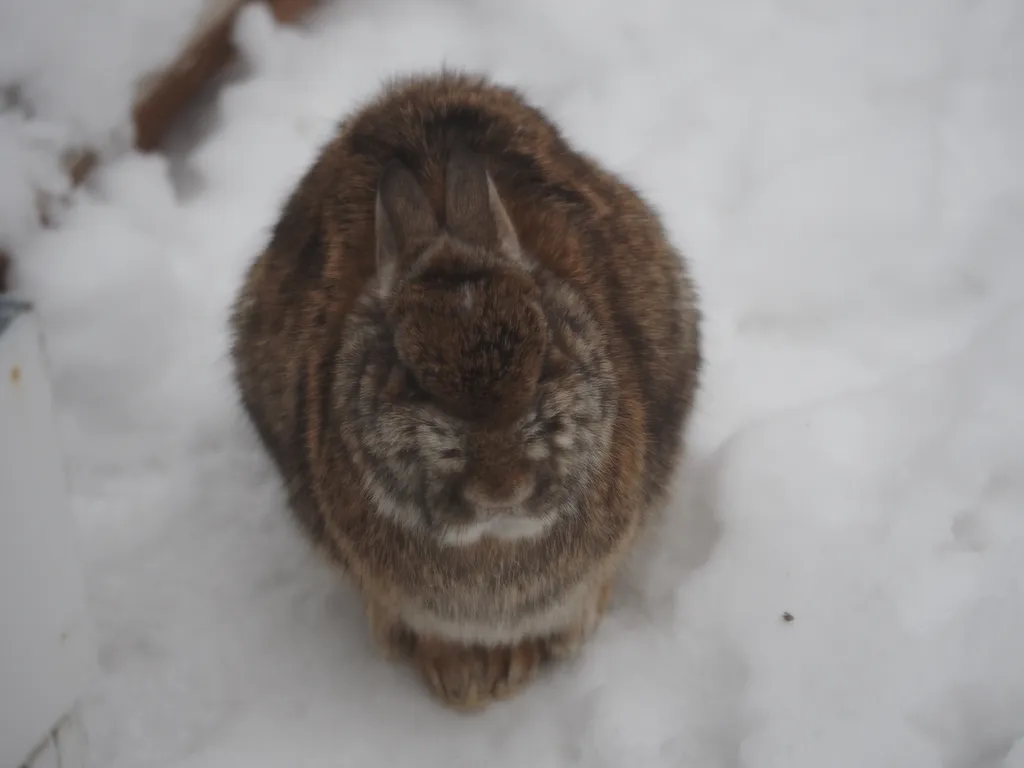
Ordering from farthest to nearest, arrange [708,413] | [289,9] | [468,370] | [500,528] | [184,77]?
[289,9] → [184,77] → [708,413] → [500,528] → [468,370]

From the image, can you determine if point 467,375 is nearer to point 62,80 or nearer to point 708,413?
point 708,413

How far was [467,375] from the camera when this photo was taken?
166 cm

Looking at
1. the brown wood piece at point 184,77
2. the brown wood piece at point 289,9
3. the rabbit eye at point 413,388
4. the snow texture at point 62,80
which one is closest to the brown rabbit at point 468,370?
the rabbit eye at point 413,388

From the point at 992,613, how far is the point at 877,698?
1.00ft

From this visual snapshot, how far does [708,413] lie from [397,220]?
1.23 m

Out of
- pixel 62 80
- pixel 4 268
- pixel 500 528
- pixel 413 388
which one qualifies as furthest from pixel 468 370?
pixel 62 80

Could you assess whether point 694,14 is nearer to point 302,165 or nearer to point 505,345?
point 302,165

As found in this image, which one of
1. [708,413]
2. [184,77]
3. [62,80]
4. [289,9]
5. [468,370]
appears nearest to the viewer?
[468,370]

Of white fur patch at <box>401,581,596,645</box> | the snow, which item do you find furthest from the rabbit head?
the snow

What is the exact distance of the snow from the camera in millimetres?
2262

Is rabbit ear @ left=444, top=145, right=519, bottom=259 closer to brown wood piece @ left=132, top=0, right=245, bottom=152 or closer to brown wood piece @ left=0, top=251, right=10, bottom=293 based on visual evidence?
brown wood piece @ left=0, top=251, right=10, bottom=293

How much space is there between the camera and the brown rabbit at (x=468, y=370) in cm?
172

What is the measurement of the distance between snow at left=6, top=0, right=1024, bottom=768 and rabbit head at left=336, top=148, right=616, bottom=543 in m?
0.64

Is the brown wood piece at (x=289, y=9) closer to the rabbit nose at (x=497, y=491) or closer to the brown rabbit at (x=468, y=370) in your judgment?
the brown rabbit at (x=468, y=370)
